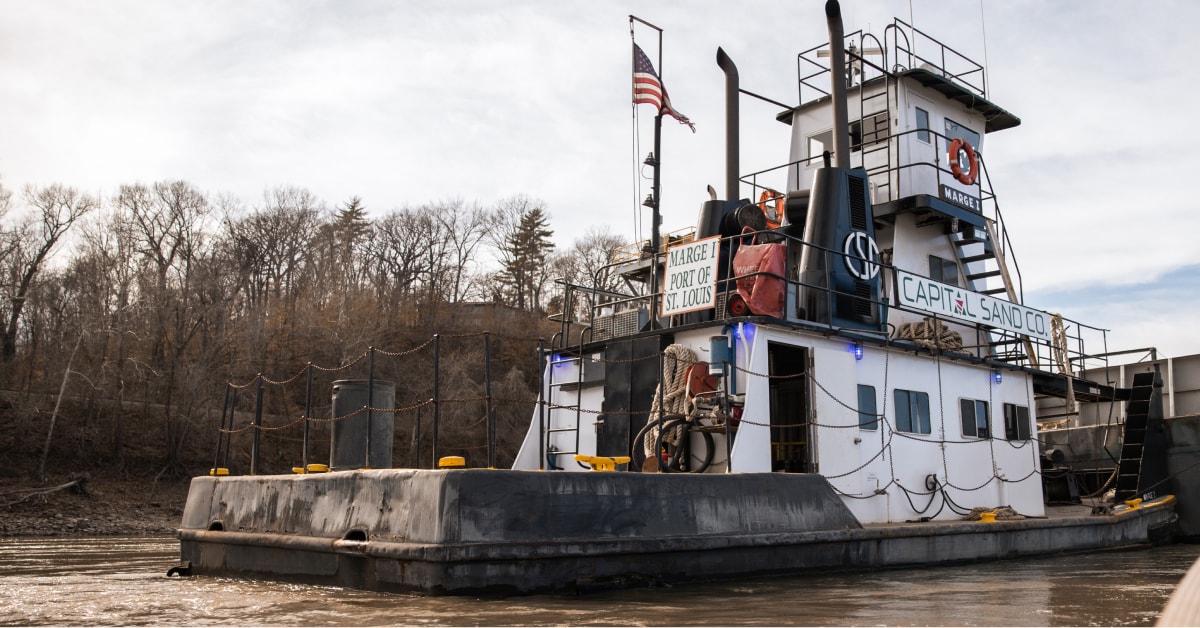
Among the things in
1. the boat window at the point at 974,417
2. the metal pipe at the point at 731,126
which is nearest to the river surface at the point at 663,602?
the boat window at the point at 974,417

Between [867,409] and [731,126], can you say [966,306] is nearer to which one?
[867,409]

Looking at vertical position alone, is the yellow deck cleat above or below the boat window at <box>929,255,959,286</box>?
below

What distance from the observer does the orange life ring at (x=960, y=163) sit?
14930 millimetres

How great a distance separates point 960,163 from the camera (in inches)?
594

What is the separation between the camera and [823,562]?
9.53 meters

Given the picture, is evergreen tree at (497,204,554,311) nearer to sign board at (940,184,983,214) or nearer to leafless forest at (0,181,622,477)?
leafless forest at (0,181,622,477)

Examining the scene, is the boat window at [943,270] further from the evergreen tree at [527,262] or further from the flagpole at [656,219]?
the evergreen tree at [527,262]

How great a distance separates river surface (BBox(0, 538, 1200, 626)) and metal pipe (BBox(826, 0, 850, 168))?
5.30 meters

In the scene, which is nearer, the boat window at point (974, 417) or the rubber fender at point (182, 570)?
the rubber fender at point (182, 570)

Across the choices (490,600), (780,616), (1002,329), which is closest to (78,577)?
(490,600)

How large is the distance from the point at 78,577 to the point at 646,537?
236 inches

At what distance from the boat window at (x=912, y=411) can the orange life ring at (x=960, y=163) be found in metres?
4.41

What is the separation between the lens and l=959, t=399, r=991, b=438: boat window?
1283 cm

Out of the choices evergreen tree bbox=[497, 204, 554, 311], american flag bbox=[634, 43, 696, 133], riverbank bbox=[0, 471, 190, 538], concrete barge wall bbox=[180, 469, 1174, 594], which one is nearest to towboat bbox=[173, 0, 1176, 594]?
concrete barge wall bbox=[180, 469, 1174, 594]
